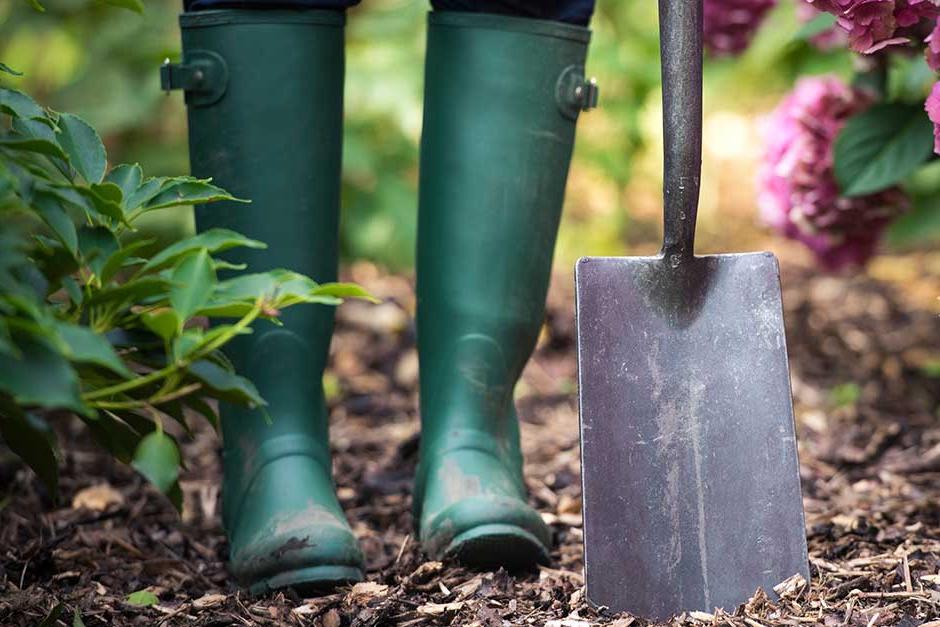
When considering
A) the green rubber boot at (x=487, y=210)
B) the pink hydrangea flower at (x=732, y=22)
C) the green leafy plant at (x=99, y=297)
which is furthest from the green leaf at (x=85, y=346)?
the pink hydrangea flower at (x=732, y=22)

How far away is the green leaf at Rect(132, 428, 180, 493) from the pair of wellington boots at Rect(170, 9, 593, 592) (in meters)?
0.38

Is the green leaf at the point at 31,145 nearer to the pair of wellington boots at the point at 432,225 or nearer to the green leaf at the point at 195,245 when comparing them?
the green leaf at the point at 195,245

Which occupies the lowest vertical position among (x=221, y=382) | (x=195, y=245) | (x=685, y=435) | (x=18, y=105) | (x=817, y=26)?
(x=685, y=435)

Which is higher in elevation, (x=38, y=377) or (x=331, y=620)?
(x=38, y=377)

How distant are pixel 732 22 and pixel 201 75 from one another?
1.29 metres

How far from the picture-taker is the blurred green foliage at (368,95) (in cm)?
281

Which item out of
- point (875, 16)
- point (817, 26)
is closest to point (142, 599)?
point (875, 16)

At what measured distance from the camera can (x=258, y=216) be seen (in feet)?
4.32

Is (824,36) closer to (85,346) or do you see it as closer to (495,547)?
(495,547)

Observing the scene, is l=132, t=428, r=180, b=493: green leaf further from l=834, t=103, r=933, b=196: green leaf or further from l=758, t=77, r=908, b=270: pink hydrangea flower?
l=758, t=77, r=908, b=270: pink hydrangea flower

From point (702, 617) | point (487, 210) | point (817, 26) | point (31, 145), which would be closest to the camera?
point (31, 145)

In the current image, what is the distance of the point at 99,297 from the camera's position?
88 cm

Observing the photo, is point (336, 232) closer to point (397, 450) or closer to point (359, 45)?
point (397, 450)

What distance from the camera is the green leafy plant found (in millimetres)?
780
